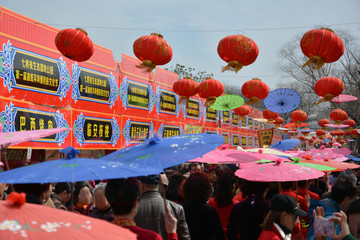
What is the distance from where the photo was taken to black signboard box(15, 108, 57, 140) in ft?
26.2

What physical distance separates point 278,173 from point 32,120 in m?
6.35

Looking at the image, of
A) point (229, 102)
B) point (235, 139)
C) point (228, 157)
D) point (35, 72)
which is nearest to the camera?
point (228, 157)

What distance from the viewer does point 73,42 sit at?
24.8ft

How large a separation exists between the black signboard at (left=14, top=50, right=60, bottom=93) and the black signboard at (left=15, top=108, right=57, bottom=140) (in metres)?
0.60

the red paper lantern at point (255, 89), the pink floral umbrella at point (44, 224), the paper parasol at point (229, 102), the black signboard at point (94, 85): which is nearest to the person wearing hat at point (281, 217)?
the pink floral umbrella at point (44, 224)

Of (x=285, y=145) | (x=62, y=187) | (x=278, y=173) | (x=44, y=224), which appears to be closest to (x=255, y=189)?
(x=278, y=173)

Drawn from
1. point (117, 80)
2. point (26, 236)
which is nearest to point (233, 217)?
point (26, 236)

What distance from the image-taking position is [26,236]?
45.6 inches

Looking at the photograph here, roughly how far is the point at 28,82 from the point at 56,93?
0.87 meters

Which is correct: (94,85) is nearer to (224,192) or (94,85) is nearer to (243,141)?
(224,192)

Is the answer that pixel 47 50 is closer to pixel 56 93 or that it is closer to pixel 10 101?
pixel 56 93

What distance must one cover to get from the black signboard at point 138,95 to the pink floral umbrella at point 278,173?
793 cm

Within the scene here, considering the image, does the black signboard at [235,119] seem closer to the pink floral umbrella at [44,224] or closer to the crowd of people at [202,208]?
the crowd of people at [202,208]

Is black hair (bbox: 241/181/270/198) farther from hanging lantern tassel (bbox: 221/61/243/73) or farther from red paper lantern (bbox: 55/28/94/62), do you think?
red paper lantern (bbox: 55/28/94/62)
